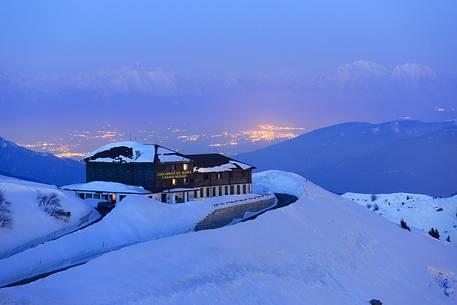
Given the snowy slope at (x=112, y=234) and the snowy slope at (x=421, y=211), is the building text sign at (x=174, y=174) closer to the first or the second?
the snowy slope at (x=112, y=234)

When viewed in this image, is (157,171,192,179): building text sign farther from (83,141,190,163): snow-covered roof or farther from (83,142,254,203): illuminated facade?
(83,141,190,163): snow-covered roof

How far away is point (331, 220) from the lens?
179ft

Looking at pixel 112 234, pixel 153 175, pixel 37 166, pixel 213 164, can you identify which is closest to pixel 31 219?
pixel 112 234

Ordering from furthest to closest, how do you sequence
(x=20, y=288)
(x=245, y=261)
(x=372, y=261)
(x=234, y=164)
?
(x=234, y=164), (x=372, y=261), (x=245, y=261), (x=20, y=288)

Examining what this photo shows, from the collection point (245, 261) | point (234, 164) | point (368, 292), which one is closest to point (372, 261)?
point (368, 292)

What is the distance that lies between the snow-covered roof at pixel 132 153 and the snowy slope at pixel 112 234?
6231 mm

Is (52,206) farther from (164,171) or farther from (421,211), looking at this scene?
(421,211)

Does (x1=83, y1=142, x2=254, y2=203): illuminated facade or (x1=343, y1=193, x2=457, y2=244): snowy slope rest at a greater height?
(x1=83, y1=142, x2=254, y2=203): illuminated facade

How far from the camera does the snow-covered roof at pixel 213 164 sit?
2370 inches

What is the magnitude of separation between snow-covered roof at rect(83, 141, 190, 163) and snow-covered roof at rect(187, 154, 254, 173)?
8.35ft

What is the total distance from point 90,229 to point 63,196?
8.58m

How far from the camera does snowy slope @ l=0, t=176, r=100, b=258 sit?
38.8 m

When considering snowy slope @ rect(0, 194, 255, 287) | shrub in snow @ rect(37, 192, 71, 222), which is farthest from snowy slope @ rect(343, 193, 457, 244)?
shrub in snow @ rect(37, 192, 71, 222)

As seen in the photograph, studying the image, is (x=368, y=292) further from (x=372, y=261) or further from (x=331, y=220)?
(x=331, y=220)
